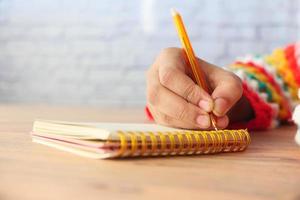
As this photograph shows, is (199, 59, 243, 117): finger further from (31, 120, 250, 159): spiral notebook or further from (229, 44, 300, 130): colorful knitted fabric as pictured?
(229, 44, 300, 130): colorful knitted fabric

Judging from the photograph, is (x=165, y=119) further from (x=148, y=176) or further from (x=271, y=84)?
(x=271, y=84)

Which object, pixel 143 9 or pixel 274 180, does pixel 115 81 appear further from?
pixel 274 180

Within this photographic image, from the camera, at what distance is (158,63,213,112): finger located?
1.89ft

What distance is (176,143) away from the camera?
481mm

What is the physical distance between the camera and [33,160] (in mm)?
469

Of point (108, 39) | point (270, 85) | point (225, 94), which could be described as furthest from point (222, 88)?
point (108, 39)

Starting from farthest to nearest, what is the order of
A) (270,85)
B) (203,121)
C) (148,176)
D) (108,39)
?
(108,39)
(270,85)
(203,121)
(148,176)

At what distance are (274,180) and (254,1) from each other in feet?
4.56

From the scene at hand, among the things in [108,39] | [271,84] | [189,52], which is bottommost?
[108,39]

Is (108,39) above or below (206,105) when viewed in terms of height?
below

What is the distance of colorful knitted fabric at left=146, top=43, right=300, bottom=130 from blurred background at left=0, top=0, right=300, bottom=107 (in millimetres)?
686

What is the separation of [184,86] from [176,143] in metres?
0.13

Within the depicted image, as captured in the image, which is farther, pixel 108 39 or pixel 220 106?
pixel 108 39

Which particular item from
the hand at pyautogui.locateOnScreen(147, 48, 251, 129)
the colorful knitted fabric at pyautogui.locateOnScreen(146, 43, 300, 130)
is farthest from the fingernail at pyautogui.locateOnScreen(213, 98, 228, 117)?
the colorful knitted fabric at pyautogui.locateOnScreen(146, 43, 300, 130)
